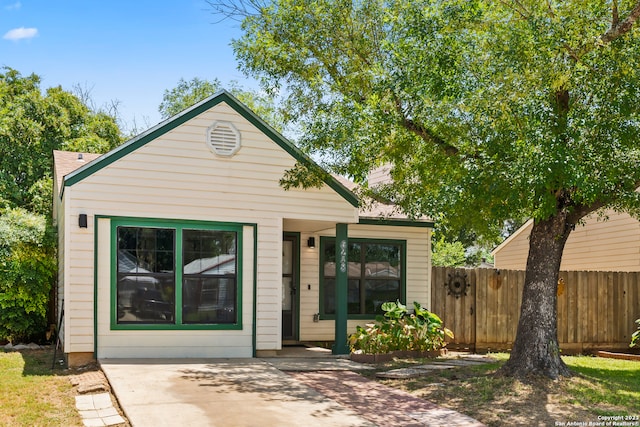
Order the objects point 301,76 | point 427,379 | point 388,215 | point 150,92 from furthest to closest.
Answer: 1. point 150,92
2. point 388,215
3. point 301,76
4. point 427,379

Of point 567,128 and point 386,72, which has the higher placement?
point 386,72

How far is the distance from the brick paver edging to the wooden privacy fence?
15.6 ft

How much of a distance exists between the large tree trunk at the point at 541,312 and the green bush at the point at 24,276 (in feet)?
29.1

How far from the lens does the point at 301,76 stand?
1157 centimetres

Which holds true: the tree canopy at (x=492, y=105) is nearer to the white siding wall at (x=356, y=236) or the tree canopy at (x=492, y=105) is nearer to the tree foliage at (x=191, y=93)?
the white siding wall at (x=356, y=236)

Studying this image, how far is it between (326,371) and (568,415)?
3960 millimetres

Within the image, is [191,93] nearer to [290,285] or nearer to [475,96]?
[290,285]

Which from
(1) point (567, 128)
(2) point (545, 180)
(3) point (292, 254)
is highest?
(1) point (567, 128)

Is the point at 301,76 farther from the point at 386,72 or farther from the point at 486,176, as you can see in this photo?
the point at 486,176

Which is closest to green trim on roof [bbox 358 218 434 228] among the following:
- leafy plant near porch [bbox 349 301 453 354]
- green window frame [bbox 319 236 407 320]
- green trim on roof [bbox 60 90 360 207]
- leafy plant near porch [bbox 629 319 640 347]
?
green window frame [bbox 319 236 407 320]

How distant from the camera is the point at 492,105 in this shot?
8.78 m

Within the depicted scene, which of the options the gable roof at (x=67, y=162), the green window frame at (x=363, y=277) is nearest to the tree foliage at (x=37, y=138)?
the gable roof at (x=67, y=162)

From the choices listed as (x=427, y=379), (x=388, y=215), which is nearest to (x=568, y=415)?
(x=427, y=379)

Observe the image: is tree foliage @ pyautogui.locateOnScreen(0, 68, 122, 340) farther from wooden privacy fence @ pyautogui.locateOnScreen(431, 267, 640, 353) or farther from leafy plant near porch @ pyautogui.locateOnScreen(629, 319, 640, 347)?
leafy plant near porch @ pyautogui.locateOnScreen(629, 319, 640, 347)
